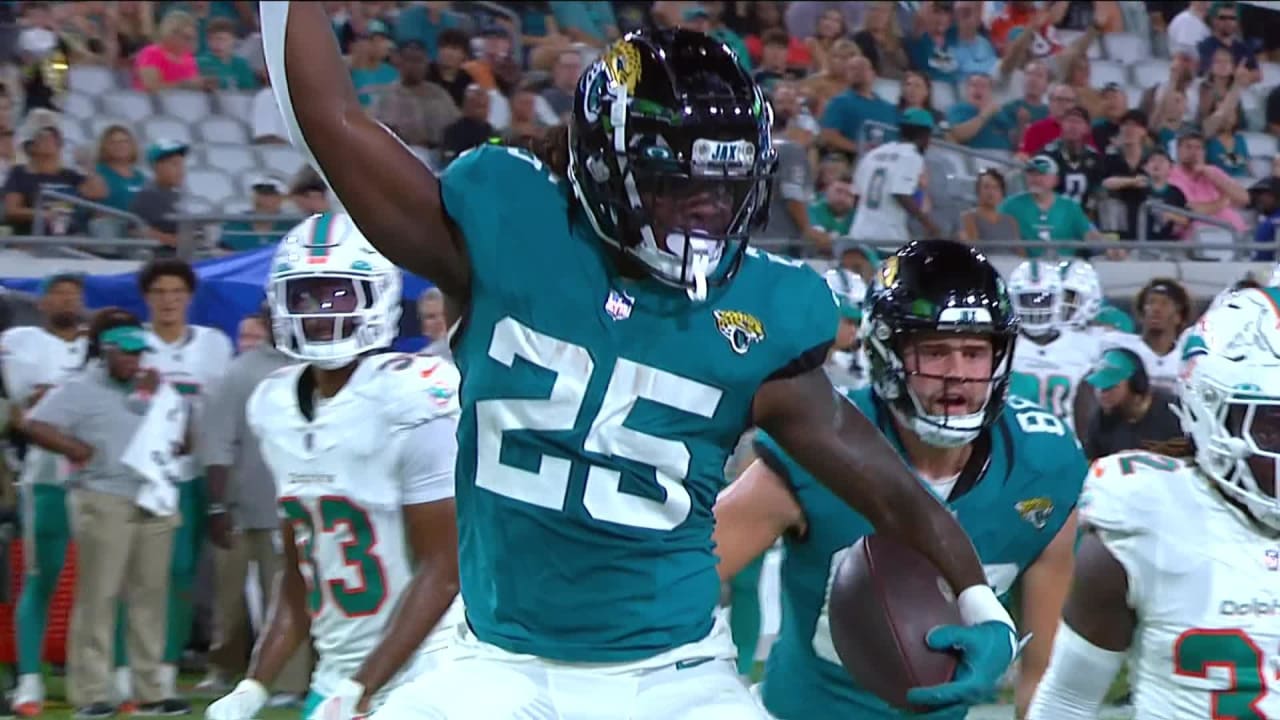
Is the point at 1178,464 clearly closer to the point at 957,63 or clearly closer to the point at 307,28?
the point at 307,28

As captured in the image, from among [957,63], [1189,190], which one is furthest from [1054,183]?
[957,63]

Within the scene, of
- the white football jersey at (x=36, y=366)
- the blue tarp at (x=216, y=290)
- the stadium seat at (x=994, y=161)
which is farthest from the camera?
the stadium seat at (x=994, y=161)

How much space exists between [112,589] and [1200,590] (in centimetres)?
478

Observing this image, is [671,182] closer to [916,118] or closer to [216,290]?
[216,290]

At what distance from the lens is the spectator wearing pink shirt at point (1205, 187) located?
11.1 metres

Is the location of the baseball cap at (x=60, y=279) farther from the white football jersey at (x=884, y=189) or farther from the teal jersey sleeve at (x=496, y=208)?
the teal jersey sleeve at (x=496, y=208)

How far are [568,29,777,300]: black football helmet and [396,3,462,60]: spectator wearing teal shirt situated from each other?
27.3 ft

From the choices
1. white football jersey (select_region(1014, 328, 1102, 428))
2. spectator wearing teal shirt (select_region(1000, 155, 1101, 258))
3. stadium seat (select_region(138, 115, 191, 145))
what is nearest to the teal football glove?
white football jersey (select_region(1014, 328, 1102, 428))

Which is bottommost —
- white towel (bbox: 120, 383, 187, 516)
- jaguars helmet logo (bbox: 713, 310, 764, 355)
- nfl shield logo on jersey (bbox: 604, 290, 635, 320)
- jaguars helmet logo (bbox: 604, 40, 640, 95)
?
white towel (bbox: 120, 383, 187, 516)

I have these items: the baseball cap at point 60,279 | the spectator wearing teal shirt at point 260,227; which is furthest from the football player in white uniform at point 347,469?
the spectator wearing teal shirt at point 260,227

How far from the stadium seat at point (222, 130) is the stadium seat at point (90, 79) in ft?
1.80

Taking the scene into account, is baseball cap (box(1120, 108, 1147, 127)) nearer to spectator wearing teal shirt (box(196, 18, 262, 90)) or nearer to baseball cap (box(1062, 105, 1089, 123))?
baseball cap (box(1062, 105, 1089, 123))

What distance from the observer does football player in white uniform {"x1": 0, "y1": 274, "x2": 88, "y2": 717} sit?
695cm

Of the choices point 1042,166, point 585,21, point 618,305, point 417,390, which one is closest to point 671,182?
point 618,305
